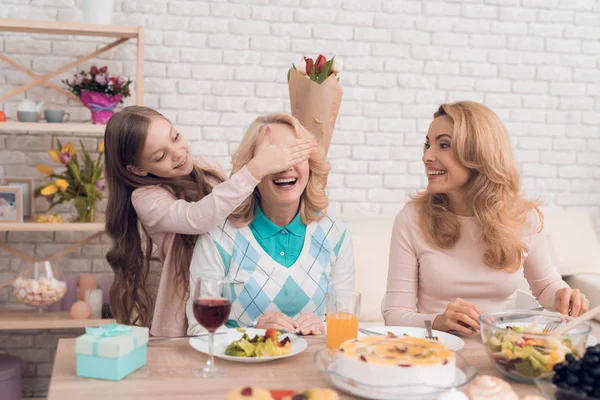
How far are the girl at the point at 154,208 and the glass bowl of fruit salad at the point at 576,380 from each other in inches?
40.3

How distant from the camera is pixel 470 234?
2.02 m

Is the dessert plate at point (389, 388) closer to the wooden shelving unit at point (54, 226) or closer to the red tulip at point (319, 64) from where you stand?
the red tulip at point (319, 64)

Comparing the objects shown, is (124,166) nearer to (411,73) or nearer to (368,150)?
(368,150)

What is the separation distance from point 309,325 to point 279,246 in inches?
13.9

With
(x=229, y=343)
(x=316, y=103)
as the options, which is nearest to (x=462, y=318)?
(x=229, y=343)

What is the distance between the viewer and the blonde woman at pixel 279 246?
191cm

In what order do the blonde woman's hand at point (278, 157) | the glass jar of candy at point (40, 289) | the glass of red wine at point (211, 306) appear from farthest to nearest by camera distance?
1. the glass jar of candy at point (40, 289)
2. the blonde woman's hand at point (278, 157)
3. the glass of red wine at point (211, 306)

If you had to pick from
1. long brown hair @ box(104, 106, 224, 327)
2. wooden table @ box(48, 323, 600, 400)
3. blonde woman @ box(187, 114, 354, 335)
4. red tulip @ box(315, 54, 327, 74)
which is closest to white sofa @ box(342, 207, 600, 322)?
long brown hair @ box(104, 106, 224, 327)

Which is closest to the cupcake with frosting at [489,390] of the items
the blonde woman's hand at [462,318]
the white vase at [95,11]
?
the blonde woman's hand at [462,318]

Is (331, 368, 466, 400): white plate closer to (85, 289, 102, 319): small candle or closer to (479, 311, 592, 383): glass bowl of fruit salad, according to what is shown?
(479, 311, 592, 383): glass bowl of fruit salad

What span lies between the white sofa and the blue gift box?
189cm

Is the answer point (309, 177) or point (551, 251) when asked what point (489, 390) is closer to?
point (309, 177)

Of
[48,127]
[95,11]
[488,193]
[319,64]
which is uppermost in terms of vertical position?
[95,11]

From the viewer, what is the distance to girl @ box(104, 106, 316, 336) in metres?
2.12
